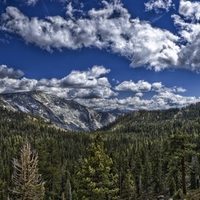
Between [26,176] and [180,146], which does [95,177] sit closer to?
[26,176]

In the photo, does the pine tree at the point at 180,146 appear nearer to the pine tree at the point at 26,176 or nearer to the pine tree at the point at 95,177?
the pine tree at the point at 95,177

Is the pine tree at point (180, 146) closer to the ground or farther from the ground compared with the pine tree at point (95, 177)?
farther from the ground

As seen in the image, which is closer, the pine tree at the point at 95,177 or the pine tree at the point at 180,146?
the pine tree at the point at 95,177

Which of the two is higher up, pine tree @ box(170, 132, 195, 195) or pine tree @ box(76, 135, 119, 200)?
pine tree @ box(170, 132, 195, 195)

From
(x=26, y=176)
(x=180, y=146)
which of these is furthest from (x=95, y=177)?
(x=180, y=146)

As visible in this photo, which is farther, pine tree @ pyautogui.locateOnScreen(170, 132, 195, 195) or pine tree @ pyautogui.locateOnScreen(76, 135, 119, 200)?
pine tree @ pyautogui.locateOnScreen(170, 132, 195, 195)

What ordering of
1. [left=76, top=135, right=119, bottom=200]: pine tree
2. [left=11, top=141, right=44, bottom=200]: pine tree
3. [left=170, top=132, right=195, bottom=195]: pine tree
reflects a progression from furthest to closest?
[left=170, top=132, right=195, bottom=195]: pine tree < [left=76, top=135, right=119, bottom=200]: pine tree < [left=11, top=141, right=44, bottom=200]: pine tree

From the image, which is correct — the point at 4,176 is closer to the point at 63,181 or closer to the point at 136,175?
the point at 63,181

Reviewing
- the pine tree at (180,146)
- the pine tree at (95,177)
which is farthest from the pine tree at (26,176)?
the pine tree at (180,146)

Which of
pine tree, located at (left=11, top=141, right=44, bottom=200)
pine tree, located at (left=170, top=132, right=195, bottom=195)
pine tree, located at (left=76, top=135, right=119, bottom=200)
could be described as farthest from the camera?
pine tree, located at (left=170, top=132, right=195, bottom=195)

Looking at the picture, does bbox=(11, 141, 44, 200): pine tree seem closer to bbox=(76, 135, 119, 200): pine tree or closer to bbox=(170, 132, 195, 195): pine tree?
bbox=(76, 135, 119, 200): pine tree

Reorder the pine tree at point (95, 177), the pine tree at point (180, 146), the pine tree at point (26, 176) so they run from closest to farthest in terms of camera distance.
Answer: the pine tree at point (26, 176), the pine tree at point (95, 177), the pine tree at point (180, 146)

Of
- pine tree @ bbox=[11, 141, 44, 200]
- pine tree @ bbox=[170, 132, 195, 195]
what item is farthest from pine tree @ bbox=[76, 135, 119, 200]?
pine tree @ bbox=[170, 132, 195, 195]

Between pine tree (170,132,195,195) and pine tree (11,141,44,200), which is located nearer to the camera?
pine tree (11,141,44,200)
